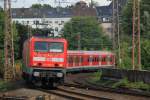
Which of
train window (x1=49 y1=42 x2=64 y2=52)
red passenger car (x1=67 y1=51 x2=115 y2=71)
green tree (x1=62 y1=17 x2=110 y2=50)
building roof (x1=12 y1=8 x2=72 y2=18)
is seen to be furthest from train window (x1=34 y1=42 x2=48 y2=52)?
building roof (x1=12 y1=8 x2=72 y2=18)

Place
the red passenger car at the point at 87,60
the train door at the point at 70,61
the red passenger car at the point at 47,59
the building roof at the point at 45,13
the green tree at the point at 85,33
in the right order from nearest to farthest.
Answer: the red passenger car at the point at 47,59
the train door at the point at 70,61
the red passenger car at the point at 87,60
the green tree at the point at 85,33
the building roof at the point at 45,13

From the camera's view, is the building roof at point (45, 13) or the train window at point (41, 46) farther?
the building roof at point (45, 13)

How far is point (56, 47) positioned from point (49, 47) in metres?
0.39

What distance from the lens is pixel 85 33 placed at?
404 ft

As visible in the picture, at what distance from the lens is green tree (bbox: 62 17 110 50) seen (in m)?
107

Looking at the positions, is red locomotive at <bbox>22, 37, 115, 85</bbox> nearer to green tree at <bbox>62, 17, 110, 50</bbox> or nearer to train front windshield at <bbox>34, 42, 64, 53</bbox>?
train front windshield at <bbox>34, 42, 64, 53</bbox>

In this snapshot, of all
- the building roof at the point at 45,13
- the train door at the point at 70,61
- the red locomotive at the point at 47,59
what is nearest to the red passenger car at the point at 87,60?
the train door at the point at 70,61

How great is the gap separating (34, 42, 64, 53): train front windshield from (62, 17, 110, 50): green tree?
72816mm

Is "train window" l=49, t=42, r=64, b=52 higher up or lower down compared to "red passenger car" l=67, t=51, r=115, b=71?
higher up

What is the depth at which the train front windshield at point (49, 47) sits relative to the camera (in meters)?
28.8

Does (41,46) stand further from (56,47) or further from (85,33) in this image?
(85,33)

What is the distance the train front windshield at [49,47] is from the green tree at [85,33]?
72.8 meters

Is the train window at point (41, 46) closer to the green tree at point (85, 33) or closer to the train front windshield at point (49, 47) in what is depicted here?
the train front windshield at point (49, 47)

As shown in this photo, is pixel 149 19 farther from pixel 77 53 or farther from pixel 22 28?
pixel 77 53
